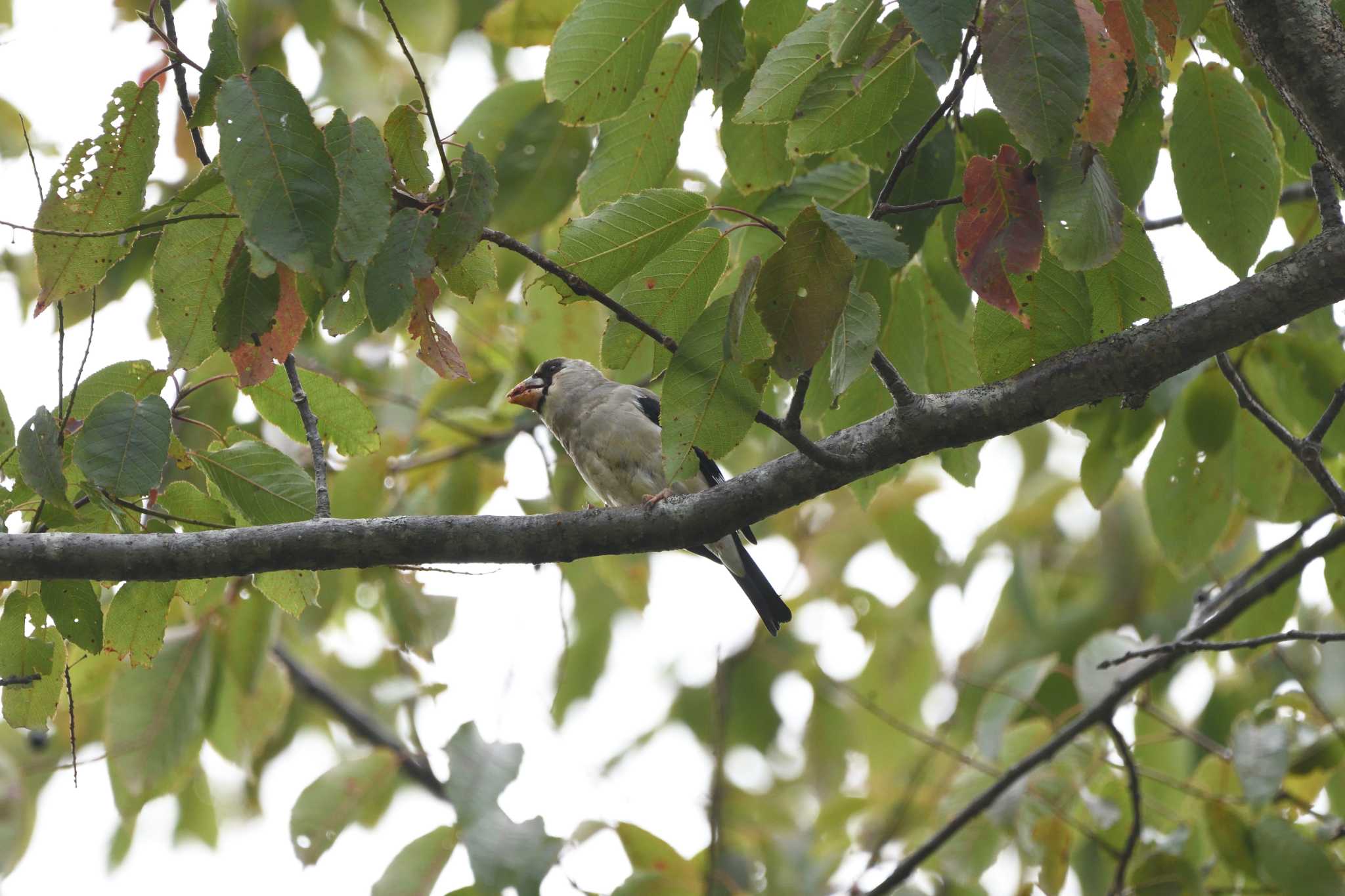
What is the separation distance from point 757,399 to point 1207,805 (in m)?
2.60

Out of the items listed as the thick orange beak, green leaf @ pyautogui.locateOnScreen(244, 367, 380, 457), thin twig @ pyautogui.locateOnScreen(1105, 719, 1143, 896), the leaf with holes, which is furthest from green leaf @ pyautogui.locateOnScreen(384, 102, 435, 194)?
the thick orange beak

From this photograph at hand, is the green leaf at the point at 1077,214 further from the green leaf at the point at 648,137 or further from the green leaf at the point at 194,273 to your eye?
the green leaf at the point at 194,273

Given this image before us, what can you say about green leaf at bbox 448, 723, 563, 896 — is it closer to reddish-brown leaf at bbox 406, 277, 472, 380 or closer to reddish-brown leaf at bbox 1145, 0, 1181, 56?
reddish-brown leaf at bbox 406, 277, 472, 380

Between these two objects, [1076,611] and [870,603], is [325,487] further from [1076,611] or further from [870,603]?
[1076,611]

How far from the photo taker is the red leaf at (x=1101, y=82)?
6.24 ft

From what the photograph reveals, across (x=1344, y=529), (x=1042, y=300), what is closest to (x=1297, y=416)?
(x=1344, y=529)

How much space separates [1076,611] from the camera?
6910 millimetres

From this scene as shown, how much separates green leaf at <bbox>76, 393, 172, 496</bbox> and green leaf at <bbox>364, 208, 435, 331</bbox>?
0.57m

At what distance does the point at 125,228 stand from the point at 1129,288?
185 cm

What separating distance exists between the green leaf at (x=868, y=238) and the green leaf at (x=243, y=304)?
3.21 feet

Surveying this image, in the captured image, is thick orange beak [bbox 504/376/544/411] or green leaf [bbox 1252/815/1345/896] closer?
green leaf [bbox 1252/815/1345/896]

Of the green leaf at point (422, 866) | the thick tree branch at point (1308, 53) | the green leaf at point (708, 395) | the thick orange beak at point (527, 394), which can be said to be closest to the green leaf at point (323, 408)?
the green leaf at point (708, 395)

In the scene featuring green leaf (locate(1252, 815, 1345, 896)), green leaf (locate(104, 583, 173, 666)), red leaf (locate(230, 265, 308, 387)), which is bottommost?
green leaf (locate(1252, 815, 1345, 896))

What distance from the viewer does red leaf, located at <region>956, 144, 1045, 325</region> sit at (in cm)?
192
